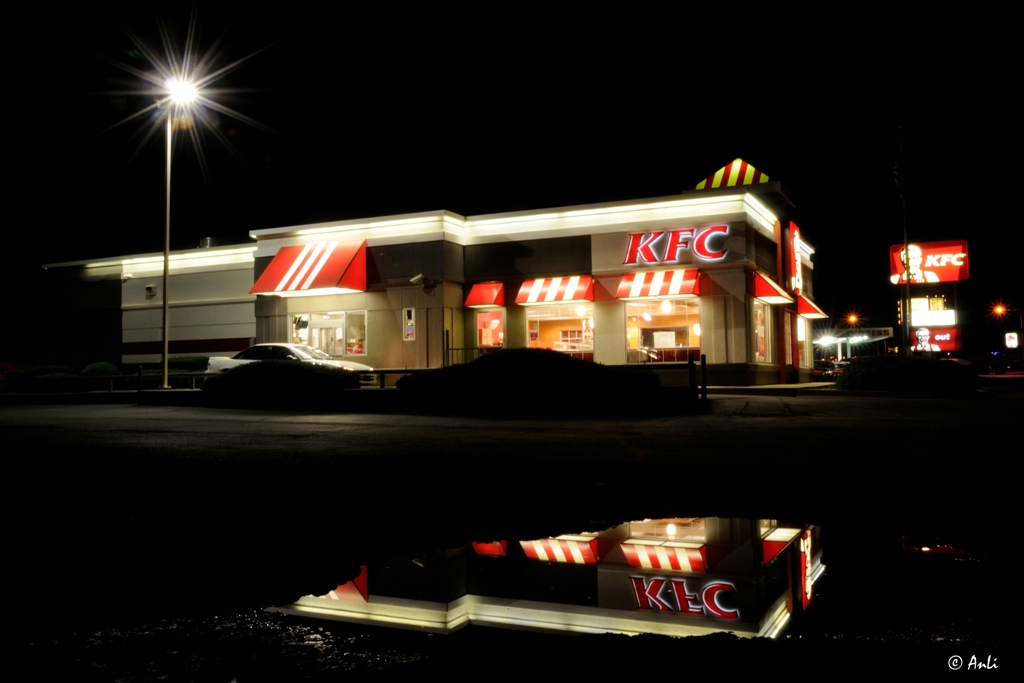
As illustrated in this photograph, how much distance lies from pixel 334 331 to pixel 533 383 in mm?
15181

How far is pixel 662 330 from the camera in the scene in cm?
2658

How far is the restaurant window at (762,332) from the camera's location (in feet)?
87.7

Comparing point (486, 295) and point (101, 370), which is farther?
point (101, 370)

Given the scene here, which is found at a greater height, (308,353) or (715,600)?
(308,353)

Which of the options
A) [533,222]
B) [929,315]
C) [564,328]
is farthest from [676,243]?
[929,315]

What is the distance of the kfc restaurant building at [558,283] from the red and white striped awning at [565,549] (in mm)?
20928

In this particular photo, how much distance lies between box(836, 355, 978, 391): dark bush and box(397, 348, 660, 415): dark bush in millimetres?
8824

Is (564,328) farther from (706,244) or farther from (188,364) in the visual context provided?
(188,364)

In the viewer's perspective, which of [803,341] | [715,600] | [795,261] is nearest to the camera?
[715,600]

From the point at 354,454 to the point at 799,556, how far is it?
18.7ft

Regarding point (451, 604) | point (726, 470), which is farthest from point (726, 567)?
point (726, 470)

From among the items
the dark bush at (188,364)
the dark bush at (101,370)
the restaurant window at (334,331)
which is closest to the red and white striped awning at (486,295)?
the restaurant window at (334,331)

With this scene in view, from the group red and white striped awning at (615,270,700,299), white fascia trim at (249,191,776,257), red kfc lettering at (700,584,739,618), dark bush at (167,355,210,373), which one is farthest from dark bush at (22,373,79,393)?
red kfc lettering at (700,584,739,618)

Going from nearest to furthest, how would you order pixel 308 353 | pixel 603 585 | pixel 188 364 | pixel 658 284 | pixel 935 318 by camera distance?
1. pixel 603 585
2. pixel 308 353
3. pixel 658 284
4. pixel 188 364
5. pixel 935 318
